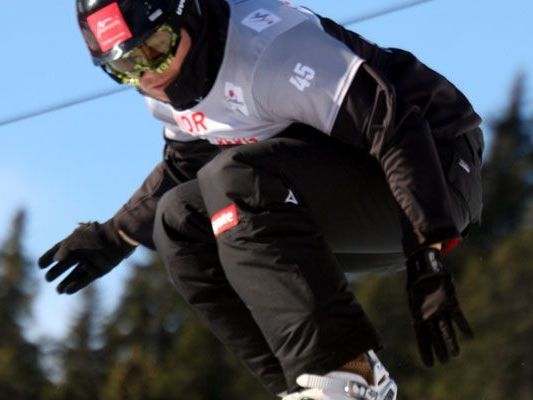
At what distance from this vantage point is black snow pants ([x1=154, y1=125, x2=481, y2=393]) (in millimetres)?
3613

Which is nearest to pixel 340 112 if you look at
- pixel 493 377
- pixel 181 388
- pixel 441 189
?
pixel 441 189

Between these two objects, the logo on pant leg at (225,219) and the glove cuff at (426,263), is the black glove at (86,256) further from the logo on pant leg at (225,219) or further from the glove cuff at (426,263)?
the glove cuff at (426,263)

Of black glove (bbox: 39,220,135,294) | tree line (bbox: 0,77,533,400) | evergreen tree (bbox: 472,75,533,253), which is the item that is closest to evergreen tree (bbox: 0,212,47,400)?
tree line (bbox: 0,77,533,400)

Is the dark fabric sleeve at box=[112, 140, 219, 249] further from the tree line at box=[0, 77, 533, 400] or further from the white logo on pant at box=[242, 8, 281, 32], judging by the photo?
the tree line at box=[0, 77, 533, 400]

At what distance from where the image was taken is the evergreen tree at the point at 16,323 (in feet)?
64.4

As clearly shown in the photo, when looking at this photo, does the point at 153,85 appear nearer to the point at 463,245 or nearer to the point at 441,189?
the point at 441,189

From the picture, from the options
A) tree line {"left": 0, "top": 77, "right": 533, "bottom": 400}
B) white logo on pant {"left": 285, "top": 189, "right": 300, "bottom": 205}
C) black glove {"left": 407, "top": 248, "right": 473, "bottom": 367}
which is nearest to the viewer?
black glove {"left": 407, "top": 248, "right": 473, "bottom": 367}

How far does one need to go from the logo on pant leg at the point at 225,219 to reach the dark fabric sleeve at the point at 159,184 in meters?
0.85

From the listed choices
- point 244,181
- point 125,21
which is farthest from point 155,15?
point 244,181

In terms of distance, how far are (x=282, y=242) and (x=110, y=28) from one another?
0.81 meters

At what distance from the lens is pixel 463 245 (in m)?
18.8

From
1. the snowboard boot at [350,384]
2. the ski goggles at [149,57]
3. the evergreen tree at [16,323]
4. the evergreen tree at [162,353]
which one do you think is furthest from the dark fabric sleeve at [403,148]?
the evergreen tree at [16,323]

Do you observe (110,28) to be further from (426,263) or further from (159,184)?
(426,263)

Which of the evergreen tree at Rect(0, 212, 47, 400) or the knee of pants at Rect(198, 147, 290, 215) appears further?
the evergreen tree at Rect(0, 212, 47, 400)
